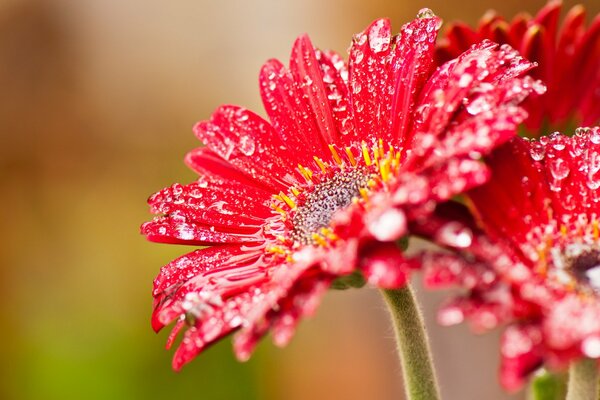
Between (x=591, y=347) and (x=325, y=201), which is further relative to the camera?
(x=325, y=201)

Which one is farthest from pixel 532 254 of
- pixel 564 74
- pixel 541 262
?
pixel 564 74

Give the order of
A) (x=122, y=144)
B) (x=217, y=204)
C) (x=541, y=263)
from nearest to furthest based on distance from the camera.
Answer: (x=541, y=263)
(x=217, y=204)
(x=122, y=144)

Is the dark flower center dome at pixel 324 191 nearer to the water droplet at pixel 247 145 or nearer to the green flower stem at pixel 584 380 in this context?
the water droplet at pixel 247 145

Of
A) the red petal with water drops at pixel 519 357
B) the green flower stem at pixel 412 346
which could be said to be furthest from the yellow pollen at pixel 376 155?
the red petal with water drops at pixel 519 357

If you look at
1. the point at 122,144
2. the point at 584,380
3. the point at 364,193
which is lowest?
the point at 584,380

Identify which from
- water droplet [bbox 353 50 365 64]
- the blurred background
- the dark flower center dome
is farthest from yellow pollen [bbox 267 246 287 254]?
the blurred background

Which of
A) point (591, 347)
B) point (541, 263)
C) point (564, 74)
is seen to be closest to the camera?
point (591, 347)

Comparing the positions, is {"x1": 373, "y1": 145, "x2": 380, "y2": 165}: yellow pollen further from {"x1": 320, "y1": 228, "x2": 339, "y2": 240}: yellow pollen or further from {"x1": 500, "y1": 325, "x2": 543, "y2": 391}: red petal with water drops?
{"x1": 500, "y1": 325, "x2": 543, "y2": 391}: red petal with water drops

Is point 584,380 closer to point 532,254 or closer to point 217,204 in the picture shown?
point 532,254
